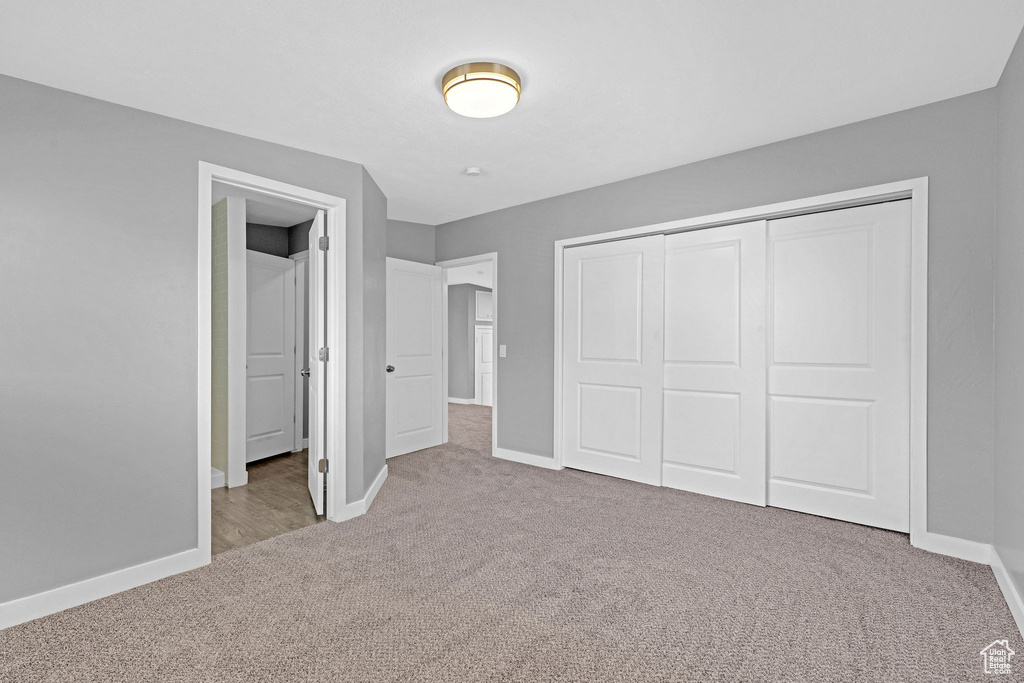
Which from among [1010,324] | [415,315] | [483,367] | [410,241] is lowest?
[483,367]

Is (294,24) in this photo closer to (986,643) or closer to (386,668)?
(386,668)

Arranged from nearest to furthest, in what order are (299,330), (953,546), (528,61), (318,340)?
(528,61)
(953,546)
(318,340)
(299,330)

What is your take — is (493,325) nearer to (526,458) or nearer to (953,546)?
(526,458)

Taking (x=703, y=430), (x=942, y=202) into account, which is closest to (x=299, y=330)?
(x=703, y=430)

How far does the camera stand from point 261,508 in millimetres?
3596

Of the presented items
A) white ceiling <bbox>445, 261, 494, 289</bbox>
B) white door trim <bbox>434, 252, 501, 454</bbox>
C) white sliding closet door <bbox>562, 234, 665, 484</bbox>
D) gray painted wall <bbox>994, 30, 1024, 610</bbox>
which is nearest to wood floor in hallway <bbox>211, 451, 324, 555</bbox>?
white door trim <bbox>434, 252, 501, 454</bbox>

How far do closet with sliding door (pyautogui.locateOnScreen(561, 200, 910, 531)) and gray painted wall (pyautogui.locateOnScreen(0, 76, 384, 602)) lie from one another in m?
2.91

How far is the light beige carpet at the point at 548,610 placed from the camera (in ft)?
5.94

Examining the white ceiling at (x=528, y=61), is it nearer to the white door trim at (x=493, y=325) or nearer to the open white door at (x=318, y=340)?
the open white door at (x=318, y=340)

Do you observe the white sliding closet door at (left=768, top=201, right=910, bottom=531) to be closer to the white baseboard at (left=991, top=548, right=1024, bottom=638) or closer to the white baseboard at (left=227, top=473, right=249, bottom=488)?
the white baseboard at (left=991, top=548, right=1024, bottom=638)

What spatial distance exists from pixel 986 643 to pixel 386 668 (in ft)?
7.53

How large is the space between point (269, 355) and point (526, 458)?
2.78 m

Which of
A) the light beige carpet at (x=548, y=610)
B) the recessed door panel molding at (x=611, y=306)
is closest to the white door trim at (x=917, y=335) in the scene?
the light beige carpet at (x=548, y=610)

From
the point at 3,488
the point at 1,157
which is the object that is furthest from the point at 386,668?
the point at 1,157
